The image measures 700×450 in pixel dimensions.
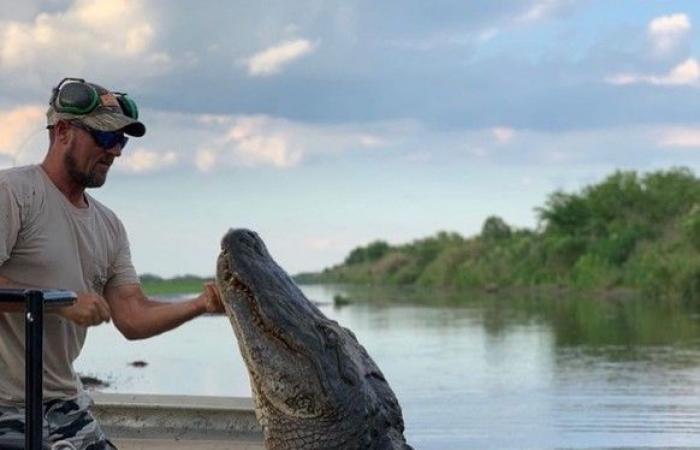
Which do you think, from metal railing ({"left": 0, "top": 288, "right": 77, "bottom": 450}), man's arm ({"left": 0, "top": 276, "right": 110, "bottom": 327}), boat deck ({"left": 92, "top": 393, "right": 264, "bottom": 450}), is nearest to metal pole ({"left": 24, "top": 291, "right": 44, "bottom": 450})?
metal railing ({"left": 0, "top": 288, "right": 77, "bottom": 450})

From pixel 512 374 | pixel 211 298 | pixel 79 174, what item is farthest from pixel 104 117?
pixel 512 374

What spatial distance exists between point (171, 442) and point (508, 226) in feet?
225

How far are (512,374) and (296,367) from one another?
14701 millimetres

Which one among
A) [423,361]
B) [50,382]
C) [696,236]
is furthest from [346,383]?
[696,236]

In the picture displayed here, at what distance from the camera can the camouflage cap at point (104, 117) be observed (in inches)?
149

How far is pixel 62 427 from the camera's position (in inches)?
151

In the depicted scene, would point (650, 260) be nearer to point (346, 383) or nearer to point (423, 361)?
point (423, 361)

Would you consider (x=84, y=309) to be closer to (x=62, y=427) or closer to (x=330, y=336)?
(x=62, y=427)

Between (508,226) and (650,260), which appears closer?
(650,260)

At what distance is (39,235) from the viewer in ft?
12.4

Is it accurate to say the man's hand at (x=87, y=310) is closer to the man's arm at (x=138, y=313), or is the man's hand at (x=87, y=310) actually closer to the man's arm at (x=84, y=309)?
the man's arm at (x=84, y=309)

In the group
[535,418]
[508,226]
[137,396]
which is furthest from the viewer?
[508,226]

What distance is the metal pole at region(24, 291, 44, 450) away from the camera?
324 cm

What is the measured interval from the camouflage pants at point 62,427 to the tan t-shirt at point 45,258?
0.04 meters
